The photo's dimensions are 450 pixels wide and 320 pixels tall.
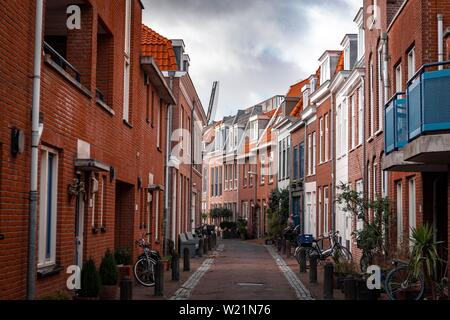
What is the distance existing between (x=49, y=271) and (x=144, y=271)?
21.2ft

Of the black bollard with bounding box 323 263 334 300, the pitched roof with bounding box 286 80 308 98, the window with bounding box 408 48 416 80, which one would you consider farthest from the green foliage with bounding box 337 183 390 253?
the pitched roof with bounding box 286 80 308 98

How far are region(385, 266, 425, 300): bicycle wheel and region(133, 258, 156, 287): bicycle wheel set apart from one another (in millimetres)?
6097

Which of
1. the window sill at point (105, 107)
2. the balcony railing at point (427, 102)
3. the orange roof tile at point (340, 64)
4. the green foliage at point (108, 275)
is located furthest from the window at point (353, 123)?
the green foliage at point (108, 275)

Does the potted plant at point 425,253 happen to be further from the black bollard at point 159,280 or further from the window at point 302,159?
the window at point 302,159

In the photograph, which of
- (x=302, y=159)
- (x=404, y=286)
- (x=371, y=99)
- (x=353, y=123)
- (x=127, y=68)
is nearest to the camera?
(x=404, y=286)

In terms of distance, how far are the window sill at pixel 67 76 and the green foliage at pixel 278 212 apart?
28.1 metres

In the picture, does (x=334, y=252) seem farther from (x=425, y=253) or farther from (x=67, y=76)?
(x=67, y=76)

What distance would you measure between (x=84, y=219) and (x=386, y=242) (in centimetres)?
832

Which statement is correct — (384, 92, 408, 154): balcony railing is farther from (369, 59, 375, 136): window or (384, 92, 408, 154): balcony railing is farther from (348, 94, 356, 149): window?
(348, 94, 356, 149): window

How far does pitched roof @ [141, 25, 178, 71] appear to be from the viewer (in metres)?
29.7

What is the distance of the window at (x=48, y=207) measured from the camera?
12.4 meters

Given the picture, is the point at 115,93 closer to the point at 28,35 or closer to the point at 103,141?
the point at 103,141

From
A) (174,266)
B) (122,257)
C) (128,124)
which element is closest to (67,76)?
(128,124)

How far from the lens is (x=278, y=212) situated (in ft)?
142
